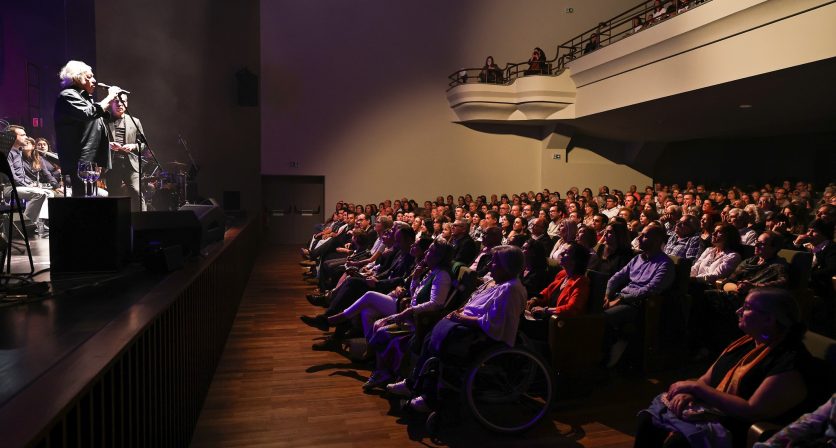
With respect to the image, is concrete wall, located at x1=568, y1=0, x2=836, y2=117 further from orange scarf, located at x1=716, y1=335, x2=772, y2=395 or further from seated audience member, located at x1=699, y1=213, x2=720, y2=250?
orange scarf, located at x1=716, y1=335, x2=772, y2=395

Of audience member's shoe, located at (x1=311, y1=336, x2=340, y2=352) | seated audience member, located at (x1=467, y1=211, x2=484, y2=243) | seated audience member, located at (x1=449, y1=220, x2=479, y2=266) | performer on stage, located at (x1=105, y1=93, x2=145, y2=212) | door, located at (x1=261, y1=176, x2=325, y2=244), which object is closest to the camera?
audience member's shoe, located at (x1=311, y1=336, x2=340, y2=352)

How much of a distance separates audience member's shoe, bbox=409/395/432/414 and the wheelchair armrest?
142 cm

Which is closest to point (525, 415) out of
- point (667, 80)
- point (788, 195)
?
point (667, 80)

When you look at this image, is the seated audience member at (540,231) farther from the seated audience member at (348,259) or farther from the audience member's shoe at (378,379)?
the audience member's shoe at (378,379)

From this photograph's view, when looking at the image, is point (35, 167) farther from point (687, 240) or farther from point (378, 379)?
point (687, 240)

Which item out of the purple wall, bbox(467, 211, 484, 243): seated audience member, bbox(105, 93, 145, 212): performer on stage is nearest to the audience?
bbox(467, 211, 484, 243): seated audience member

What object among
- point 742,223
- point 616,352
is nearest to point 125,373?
point 616,352

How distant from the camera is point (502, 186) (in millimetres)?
13227

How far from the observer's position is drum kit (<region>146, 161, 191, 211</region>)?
6.80m

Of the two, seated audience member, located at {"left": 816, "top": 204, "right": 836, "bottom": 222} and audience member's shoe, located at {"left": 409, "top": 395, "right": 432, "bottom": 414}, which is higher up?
seated audience member, located at {"left": 816, "top": 204, "right": 836, "bottom": 222}

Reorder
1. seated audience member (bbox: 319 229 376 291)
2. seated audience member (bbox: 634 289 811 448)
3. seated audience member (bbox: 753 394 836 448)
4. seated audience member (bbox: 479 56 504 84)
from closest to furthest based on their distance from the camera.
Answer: seated audience member (bbox: 753 394 836 448) → seated audience member (bbox: 634 289 811 448) → seated audience member (bbox: 319 229 376 291) → seated audience member (bbox: 479 56 504 84)

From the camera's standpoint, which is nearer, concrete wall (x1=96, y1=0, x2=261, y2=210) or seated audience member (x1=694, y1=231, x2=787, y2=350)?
seated audience member (x1=694, y1=231, x2=787, y2=350)

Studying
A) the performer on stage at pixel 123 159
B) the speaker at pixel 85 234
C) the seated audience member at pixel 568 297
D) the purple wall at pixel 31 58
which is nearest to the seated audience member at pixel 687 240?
the seated audience member at pixel 568 297

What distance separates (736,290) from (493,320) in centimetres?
191
